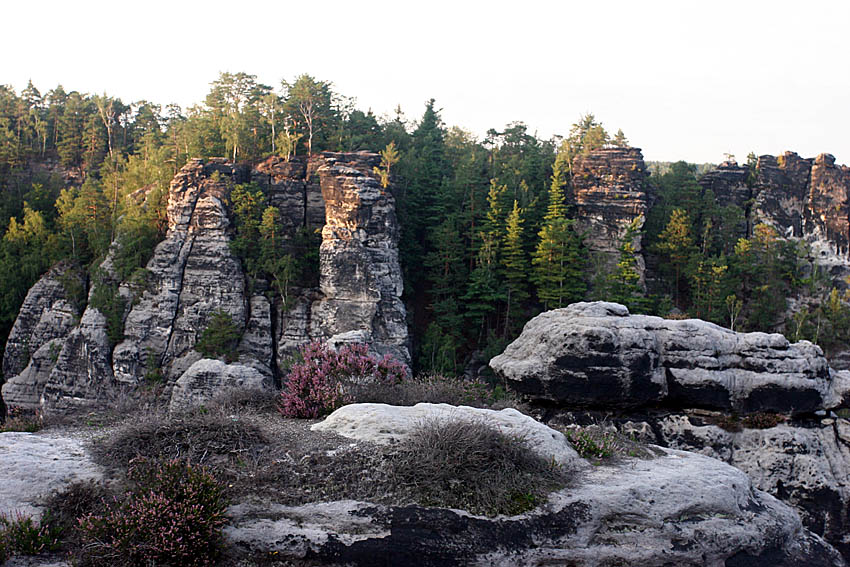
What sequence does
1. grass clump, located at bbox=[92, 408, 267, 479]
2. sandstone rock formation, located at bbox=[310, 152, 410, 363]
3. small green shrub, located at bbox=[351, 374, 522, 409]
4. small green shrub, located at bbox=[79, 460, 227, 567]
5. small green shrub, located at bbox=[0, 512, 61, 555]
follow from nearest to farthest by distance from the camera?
1. small green shrub, located at bbox=[79, 460, 227, 567]
2. small green shrub, located at bbox=[0, 512, 61, 555]
3. grass clump, located at bbox=[92, 408, 267, 479]
4. small green shrub, located at bbox=[351, 374, 522, 409]
5. sandstone rock formation, located at bbox=[310, 152, 410, 363]

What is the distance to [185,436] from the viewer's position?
6.70 m

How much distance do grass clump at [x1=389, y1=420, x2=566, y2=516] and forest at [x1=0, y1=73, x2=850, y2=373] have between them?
21798 millimetres

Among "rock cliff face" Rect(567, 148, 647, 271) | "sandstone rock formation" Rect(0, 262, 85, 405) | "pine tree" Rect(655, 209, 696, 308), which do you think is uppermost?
"rock cliff face" Rect(567, 148, 647, 271)

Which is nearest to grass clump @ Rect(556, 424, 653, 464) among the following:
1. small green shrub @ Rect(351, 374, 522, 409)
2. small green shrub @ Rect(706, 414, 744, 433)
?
small green shrub @ Rect(351, 374, 522, 409)

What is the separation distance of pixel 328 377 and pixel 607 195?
27.6 metres

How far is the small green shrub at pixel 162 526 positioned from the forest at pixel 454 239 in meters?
22.9

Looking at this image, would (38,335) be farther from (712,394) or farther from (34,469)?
(712,394)

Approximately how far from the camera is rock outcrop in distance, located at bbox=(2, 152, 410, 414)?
26.3 meters

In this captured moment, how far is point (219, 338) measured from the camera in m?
26.1

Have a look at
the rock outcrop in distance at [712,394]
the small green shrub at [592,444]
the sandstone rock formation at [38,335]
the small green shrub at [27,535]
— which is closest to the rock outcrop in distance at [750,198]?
the rock outcrop in distance at [712,394]

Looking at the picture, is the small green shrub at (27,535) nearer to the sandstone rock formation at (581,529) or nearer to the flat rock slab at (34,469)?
the flat rock slab at (34,469)

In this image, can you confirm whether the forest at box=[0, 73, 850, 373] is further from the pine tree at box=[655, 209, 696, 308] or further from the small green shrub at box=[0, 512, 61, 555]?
the small green shrub at box=[0, 512, 61, 555]

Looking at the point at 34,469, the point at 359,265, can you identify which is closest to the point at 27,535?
the point at 34,469

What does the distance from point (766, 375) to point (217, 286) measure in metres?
22.9
